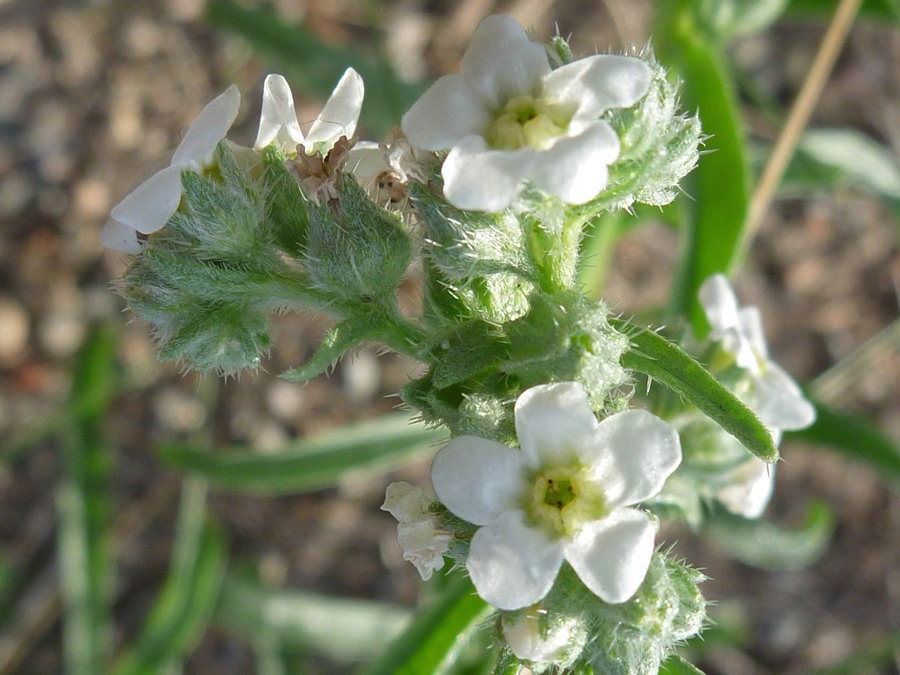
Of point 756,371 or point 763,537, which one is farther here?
point 763,537

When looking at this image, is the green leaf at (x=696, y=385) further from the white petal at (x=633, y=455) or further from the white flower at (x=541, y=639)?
the white flower at (x=541, y=639)

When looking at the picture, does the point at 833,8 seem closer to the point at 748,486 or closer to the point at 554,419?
the point at 748,486

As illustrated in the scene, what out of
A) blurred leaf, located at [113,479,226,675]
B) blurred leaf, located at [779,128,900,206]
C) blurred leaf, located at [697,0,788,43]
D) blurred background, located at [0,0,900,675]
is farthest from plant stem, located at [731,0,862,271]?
blurred leaf, located at [113,479,226,675]

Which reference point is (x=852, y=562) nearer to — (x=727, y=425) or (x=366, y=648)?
(x=366, y=648)

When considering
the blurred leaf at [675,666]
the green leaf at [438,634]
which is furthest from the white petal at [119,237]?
the blurred leaf at [675,666]

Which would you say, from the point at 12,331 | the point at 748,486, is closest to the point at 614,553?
the point at 748,486

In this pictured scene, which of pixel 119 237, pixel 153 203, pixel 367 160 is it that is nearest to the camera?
pixel 153 203
